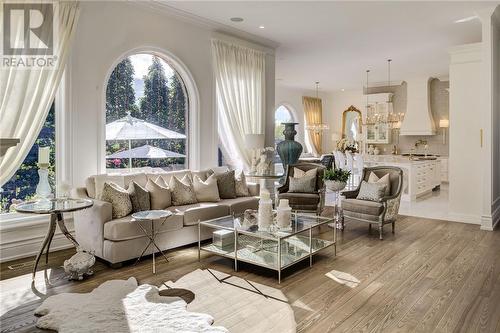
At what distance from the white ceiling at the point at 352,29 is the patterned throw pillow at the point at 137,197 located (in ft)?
8.53

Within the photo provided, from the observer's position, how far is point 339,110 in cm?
1424

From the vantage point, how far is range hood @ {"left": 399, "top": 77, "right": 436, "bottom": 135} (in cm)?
1121

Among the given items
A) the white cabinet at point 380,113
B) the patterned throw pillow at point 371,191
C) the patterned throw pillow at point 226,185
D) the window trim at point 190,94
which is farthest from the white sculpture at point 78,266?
the white cabinet at point 380,113

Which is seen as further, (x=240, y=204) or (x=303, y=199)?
(x=303, y=199)

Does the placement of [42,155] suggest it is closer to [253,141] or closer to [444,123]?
[253,141]

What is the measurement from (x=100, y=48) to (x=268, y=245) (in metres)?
3.21

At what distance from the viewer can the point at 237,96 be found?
665 centimetres

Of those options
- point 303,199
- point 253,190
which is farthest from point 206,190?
point 303,199

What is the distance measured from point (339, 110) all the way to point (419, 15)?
8542 millimetres

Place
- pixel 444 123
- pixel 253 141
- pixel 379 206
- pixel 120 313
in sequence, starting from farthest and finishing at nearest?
1. pixel 444 123
2. pixel 253 141
3. pixel 379 206
4. pixel 120 313

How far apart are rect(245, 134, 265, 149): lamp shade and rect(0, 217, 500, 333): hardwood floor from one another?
89.7 inches

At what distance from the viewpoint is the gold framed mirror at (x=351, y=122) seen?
13.8 m

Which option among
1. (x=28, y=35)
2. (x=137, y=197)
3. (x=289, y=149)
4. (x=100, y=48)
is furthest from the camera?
(x=289, y=149)

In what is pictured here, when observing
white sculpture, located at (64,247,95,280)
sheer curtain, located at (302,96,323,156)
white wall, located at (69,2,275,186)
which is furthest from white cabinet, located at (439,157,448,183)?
white sculpture, located at (64,247,95,280)
